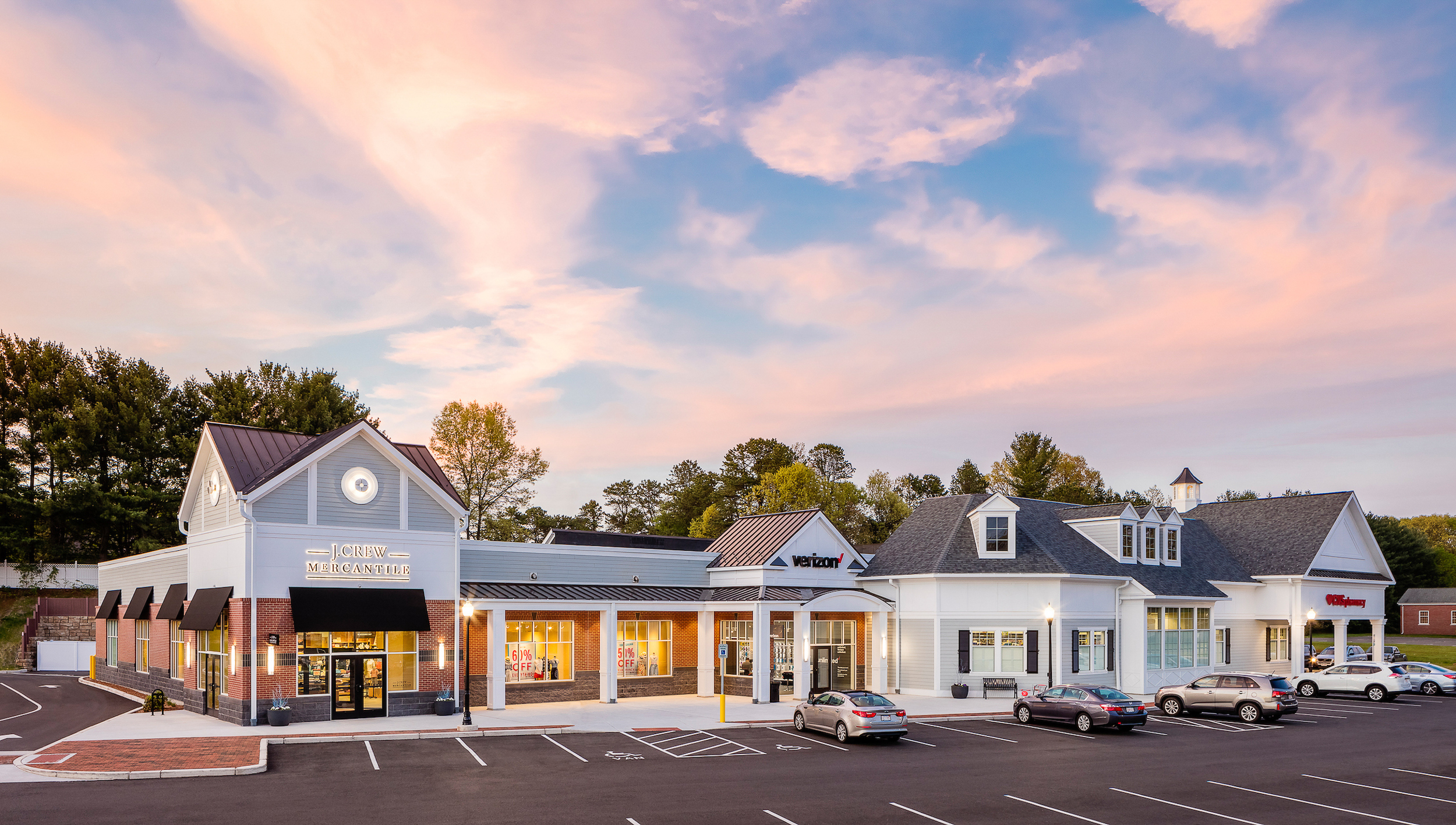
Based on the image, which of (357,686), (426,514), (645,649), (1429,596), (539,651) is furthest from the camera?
(1429,596)

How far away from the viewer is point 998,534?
141 feet

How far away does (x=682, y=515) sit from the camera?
337 ft

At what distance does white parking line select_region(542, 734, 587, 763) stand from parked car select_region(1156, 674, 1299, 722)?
21.7 metres

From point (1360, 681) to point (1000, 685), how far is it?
16536mm

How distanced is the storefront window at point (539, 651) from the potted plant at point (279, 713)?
8286mm

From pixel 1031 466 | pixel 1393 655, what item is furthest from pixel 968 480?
pixel 1393 655

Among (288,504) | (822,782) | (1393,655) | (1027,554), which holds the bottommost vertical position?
(1393,655)

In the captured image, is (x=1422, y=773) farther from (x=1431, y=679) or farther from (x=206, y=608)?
(x=206, y=608)

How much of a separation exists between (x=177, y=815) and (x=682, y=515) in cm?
8519

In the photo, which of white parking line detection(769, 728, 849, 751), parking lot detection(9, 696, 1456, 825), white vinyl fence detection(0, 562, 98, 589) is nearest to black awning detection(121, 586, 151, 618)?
parking lot detection(9, 696, 1456, 825)

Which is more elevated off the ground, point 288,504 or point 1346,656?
point 288,504

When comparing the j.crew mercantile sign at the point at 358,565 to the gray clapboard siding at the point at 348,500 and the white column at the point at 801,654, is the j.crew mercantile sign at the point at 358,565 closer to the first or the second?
the gray clapboard siding at the point at 348,500

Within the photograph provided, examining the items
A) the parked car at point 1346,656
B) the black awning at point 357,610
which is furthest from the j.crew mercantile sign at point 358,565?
the parked car at point 1346,656

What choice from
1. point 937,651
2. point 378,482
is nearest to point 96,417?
point 378,482
